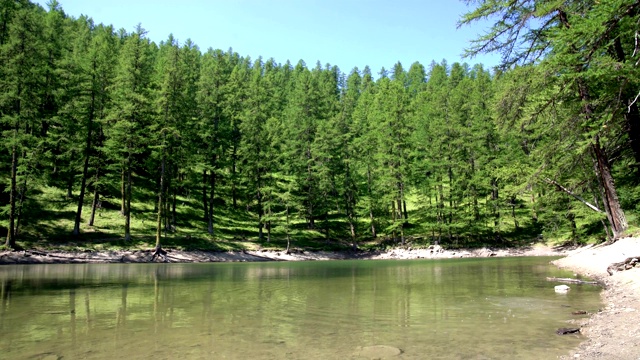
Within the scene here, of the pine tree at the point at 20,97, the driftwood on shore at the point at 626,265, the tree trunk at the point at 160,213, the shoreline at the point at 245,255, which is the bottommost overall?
the shoreline at the point at 245,255

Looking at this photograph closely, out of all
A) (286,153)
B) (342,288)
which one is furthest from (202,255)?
(342,288)

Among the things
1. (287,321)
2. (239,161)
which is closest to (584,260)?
(287,321)

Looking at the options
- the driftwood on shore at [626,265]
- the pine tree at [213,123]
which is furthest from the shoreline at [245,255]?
the driftwood on shore at [626,265]

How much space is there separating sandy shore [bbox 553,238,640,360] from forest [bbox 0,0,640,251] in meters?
2.86

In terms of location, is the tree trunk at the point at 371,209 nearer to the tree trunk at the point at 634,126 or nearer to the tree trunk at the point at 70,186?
the tree trunk at the point at 70,186

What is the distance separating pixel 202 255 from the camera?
37.6 metres

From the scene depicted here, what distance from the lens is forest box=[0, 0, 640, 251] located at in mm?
32844

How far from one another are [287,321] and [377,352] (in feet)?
11.6

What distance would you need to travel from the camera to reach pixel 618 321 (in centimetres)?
860

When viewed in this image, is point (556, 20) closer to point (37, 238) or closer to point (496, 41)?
point (496, 41)

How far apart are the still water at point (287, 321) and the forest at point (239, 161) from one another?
23.9ft

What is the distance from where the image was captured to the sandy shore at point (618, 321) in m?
6.63

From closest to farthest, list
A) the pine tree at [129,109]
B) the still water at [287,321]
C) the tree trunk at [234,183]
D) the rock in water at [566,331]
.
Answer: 1. the still water at [287,321]
2. the rock in water at [566,331]
3. the pine tree at [129,109]
4. the tree trunk at [234,183]

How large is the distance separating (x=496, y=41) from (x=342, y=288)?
1178 cm
